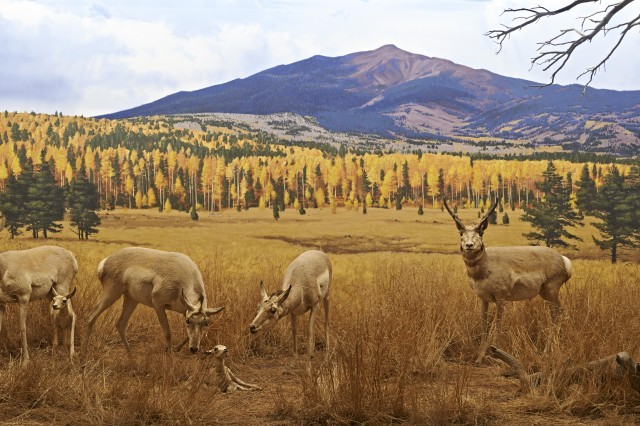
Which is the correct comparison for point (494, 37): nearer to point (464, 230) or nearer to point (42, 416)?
point (464, 230)

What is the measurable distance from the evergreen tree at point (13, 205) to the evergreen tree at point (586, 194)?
16484 mm

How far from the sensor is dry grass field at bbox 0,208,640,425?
17.8 feet

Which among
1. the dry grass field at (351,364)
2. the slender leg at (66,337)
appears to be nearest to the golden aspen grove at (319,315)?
the dry grass field at (351,364)

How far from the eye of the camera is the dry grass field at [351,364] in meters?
5.43

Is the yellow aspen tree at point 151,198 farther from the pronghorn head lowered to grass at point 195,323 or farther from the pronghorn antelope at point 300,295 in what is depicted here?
the pronghorn head lowered to grass at point 195,323

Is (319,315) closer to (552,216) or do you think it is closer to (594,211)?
(552,216)

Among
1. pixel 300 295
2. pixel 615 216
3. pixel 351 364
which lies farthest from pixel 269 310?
pixel 615 216

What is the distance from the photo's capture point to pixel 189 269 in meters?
7.29

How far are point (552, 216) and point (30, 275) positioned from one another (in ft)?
52.9

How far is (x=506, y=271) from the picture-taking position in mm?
7832

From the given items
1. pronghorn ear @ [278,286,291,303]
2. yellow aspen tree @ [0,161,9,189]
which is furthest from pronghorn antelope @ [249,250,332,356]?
yellow aspen tree @ [0,161,9,189]

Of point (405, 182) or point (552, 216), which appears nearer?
point (552, 216)

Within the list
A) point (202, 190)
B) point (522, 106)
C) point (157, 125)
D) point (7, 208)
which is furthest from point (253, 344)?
point (522, 106)

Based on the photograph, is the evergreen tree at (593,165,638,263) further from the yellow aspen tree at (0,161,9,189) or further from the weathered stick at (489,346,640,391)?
the yellow aspen tree at (0,161,9,189)
